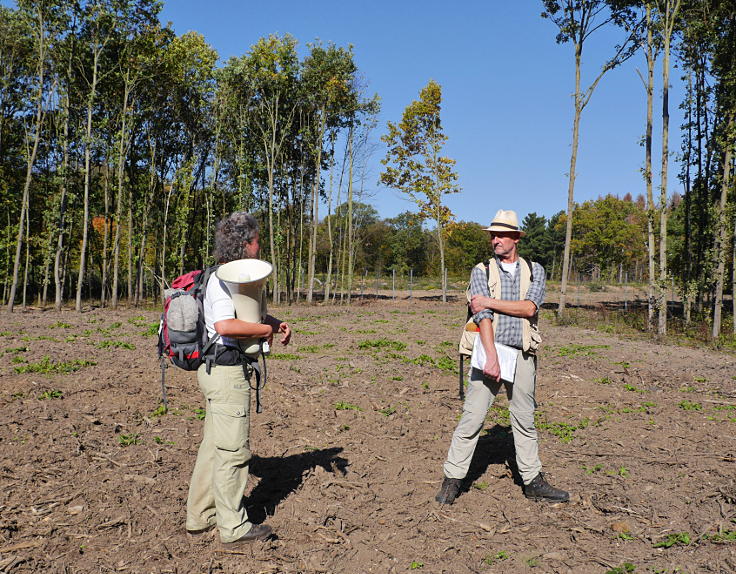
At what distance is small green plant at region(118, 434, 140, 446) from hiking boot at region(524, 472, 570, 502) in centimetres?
410

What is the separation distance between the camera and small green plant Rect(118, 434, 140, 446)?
6.06 m

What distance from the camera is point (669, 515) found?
176 inches

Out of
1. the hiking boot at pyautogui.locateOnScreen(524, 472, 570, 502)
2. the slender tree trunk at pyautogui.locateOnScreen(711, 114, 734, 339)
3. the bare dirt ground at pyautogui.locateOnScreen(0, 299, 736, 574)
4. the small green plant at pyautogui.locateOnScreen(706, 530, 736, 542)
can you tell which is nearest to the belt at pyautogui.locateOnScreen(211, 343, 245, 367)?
the bare dirt ground at pyautogui.locateOnScreen(0, 299, 736, 574)

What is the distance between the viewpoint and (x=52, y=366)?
916cm

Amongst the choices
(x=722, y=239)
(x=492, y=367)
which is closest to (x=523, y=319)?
(x=492, y=367)

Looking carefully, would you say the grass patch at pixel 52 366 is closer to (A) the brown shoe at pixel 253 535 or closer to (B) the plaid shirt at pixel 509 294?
(A) the brown shoe at pixel 253 535

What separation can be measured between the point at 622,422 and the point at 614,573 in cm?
400

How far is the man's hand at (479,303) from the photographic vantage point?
14.8 ft

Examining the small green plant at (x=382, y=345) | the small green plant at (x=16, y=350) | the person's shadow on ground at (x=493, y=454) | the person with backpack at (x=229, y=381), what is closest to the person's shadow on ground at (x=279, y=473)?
the person with backpack at (x=229, y=381)

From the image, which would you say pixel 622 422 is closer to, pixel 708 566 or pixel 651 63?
pixel 708 566

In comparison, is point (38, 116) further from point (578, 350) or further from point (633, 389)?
point (633, 389)

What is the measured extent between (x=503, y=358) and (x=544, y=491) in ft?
3.99

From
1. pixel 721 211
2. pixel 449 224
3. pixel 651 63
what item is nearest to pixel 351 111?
pixel 449 224

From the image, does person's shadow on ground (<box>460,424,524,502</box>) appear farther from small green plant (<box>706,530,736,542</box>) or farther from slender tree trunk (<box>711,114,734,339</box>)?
slender tree trunk (<box>711,114,734,339</box>)
